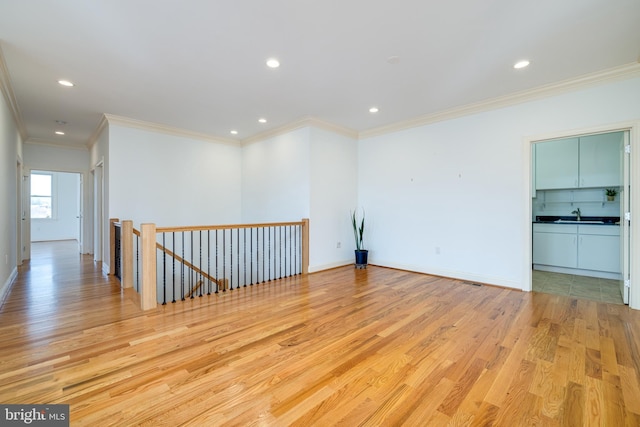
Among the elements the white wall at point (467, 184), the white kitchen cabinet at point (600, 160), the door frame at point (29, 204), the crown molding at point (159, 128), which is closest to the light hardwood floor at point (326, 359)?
the white wall at point (467, 184)

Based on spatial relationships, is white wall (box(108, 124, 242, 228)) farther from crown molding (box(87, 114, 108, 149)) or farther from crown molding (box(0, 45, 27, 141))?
crown molding (box(0, 45, 27, 141))

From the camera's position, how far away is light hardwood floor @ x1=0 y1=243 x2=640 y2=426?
5.13 feet

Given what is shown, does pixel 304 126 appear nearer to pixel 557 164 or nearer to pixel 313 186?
pixel 313 186

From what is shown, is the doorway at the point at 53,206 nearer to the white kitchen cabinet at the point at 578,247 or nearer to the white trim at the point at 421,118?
the white trim at the point at 421,118

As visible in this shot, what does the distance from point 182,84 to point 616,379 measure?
15.9 ft

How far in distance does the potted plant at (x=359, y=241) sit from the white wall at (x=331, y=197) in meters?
0.12

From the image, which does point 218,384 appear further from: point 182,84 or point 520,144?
point 520,144

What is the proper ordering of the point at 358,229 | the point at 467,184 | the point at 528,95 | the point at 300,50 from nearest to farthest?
1. the point at 300,50
2. the point at 528,95
3. the point at 467,184
4. the point at 358,229

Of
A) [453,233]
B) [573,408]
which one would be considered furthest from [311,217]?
[573,408]

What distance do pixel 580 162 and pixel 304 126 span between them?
477 centimetres

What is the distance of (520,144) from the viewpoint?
3.82m

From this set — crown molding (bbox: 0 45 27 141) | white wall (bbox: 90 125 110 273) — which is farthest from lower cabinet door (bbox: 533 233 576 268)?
crown molding (bbox: 0 45 27 141)

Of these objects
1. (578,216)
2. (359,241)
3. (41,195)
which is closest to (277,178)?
(359,241)

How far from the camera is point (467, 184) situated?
14.1ft
